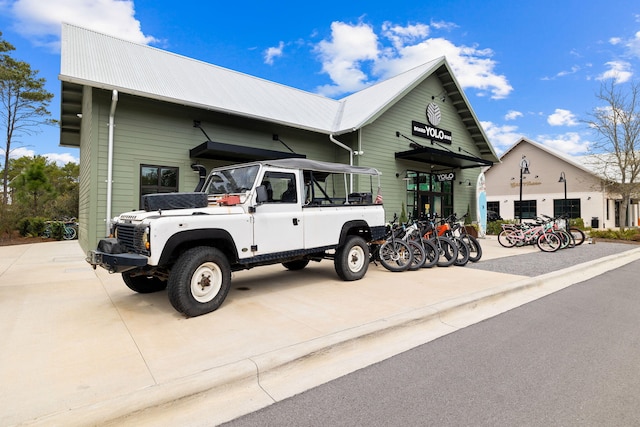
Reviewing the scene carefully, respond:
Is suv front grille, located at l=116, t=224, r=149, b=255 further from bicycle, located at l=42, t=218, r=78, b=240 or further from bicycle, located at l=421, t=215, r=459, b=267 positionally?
bicycle, located at l=42, t=218, r=78, b=240

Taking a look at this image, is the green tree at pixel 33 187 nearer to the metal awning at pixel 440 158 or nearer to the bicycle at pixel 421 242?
the metal awning at pixel 440 158

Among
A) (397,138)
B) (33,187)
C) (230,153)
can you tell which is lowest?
(230,153)

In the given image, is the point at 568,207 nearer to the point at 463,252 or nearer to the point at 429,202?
the point at 429,202

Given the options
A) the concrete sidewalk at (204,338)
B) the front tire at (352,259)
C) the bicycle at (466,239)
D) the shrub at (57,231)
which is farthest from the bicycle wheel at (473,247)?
the shrub at (57,231)

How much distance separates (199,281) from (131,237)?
1095mm

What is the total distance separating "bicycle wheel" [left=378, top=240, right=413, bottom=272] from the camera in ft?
26.2

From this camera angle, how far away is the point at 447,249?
29.1 feet

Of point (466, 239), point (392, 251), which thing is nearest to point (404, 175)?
point (466, 239)

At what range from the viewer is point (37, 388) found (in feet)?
9.07

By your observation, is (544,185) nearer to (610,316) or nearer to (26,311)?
(610,316)

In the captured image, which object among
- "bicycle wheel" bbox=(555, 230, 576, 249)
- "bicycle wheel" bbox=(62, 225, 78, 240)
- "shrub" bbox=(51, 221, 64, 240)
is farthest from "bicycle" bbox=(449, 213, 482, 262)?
"shrub" bbox=(51, 221, 64, 240)

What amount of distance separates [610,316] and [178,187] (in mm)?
9846

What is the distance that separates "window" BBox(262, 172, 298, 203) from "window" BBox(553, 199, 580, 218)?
3149 centimetres

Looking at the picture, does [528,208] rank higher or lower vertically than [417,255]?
higher
